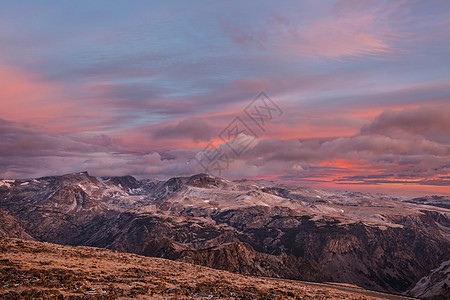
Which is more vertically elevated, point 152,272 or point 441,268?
point 152,272

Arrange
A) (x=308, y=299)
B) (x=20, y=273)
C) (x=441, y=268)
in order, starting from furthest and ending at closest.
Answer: (x=441, y=268), (x=308, y=299), (x=20, y=273)

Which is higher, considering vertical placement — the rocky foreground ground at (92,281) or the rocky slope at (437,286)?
the rocky foreground ground at (92,281)

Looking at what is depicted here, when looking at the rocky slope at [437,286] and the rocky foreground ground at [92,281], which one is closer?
the rocky foreground ground at [92,281]

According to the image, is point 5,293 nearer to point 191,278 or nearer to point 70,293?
point 70,293

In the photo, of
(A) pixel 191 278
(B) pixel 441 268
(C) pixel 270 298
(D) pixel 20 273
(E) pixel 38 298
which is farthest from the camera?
(B) pixel 441 268

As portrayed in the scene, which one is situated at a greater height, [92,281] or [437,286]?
[92,281]

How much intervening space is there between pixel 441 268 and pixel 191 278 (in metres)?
211

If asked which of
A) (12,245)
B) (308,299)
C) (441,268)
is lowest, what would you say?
(441,268)

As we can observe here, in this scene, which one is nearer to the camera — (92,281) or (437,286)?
(92,281)

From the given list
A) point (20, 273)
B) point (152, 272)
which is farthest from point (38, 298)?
point (152, 272)

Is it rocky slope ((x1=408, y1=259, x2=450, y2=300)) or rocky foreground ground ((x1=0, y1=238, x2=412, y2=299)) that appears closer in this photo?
rocky foreground ground ((x1=0, y1=238, x2=412, y2=299))

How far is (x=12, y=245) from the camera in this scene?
5469 cm

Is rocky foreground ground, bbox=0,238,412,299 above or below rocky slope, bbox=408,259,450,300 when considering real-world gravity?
above

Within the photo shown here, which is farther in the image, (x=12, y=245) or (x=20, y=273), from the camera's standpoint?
(x=12, y=245)
